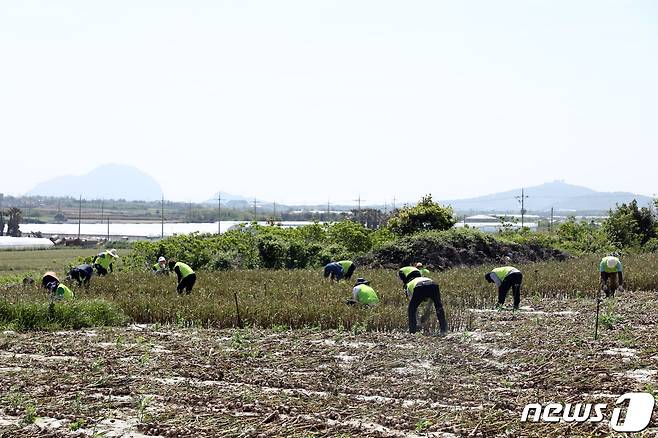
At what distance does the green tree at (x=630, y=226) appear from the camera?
37656 millimetres

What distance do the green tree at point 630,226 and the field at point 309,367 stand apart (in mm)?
22227

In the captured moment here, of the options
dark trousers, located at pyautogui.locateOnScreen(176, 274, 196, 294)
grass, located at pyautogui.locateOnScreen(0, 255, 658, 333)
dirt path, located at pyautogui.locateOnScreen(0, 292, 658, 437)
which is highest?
dark trousers, located at pyautogui.locateOnScreen(176, 274, 196, 294)

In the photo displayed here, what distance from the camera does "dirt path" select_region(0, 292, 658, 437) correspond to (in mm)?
7512

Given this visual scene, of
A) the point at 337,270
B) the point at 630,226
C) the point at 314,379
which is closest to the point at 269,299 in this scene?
the point at 337,270

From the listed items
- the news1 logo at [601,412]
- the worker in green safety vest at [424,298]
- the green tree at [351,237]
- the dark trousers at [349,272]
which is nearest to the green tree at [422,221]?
the green tree at [351,237]

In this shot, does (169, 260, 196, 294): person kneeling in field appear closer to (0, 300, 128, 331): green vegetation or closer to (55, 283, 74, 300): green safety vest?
(55, 283, 74, 300): green safety vest

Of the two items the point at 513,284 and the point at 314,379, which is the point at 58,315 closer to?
the point at 314,379

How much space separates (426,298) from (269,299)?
168 inches

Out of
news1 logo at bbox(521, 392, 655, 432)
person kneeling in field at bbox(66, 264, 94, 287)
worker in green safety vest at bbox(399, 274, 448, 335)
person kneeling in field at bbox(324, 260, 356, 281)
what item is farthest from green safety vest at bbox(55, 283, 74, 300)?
news1 logo at bbox(521, 392, 655, 432)

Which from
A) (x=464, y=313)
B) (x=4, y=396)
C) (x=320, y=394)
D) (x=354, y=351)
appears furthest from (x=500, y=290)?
(x=4, y=396)

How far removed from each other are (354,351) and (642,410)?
438 cm

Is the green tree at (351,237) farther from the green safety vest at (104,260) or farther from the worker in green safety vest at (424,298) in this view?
the worker in green safety vest at (424,298)

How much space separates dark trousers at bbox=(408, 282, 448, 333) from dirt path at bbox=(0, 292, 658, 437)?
48 cm

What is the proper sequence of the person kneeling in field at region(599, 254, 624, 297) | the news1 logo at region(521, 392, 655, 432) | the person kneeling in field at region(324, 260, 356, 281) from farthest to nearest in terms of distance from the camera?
the person kneeling in field at region(324, 260, 356, 281) < the person kneeling in field at region(599, 254, 624, 297) < the news1 logo at region(521, 392, 655, 432)
